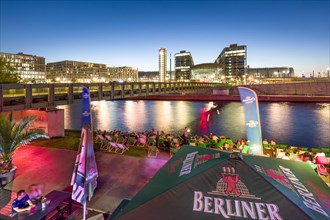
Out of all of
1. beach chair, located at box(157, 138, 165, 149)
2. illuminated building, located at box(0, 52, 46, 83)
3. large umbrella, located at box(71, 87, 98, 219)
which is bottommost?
beach chair, located at box(157, 138, 165, 149)

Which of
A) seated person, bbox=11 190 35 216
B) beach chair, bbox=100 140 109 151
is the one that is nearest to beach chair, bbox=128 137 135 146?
beach chair, bbox=100 140 109 151

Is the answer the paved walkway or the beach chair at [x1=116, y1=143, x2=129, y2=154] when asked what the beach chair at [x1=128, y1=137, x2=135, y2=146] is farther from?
the paved walkway

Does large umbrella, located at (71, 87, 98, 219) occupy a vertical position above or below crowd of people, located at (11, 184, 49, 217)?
above

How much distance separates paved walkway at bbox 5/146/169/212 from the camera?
24.7 feet

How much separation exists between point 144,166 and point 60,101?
11261 mm

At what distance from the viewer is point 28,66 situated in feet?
594

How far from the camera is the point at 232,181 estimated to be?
124 inches

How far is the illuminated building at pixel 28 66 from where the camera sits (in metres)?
168

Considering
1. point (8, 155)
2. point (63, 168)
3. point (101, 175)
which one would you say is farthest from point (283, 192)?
point (8, 155)

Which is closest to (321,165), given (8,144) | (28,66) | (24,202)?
(24,202)

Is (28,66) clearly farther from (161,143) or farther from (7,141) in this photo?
(7,141)

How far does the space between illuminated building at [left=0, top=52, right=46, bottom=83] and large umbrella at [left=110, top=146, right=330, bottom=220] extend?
191679mm

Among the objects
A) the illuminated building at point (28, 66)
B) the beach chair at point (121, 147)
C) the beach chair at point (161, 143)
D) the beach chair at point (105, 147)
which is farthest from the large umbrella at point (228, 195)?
the illuminated building at point (28, 66)

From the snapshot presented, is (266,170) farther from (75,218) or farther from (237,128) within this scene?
(237,128)
